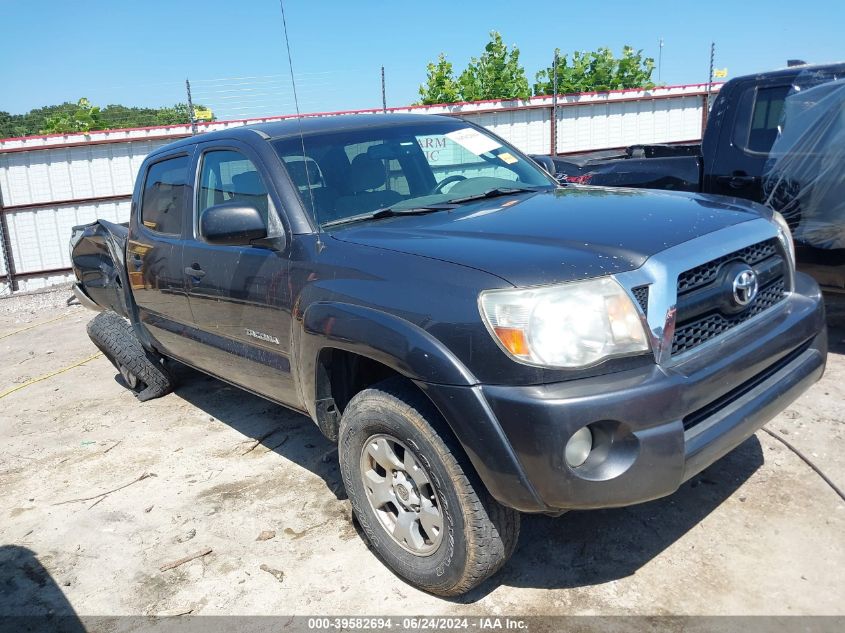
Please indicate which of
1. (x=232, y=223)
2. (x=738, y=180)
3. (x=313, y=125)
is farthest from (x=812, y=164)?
(x=232, y=223)

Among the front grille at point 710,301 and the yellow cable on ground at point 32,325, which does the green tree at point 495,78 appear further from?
the front grille at point 710,301

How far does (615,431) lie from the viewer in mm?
2201

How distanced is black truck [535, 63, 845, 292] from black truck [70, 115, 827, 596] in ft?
4.65

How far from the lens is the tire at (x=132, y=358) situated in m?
5.27

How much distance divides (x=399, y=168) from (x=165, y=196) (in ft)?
5.49

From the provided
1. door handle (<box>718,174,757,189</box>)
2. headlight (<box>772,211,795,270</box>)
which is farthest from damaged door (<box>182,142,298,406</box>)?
door handle (<box>718,174,757,189</box>)

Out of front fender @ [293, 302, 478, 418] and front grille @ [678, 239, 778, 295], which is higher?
front grille @ [678, 239, 778, 295]

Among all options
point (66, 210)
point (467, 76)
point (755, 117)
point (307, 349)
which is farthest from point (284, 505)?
point (467, 76)

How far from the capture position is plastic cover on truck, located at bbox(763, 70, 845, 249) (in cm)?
453

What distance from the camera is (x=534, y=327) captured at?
2.20 metres

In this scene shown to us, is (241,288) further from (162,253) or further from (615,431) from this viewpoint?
(615,431)

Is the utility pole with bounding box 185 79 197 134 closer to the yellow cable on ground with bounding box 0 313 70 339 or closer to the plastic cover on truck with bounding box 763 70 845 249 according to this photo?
the yellow cable on ground with bounding box 0 313 70 339

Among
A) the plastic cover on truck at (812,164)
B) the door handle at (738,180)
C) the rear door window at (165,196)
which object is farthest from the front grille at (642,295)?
the door handle at (738,180)

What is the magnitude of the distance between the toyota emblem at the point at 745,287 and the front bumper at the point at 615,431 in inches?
9.2
